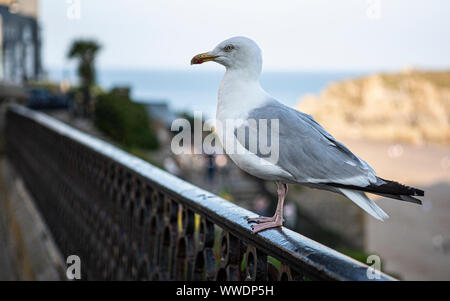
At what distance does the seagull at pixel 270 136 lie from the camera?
1.60 m

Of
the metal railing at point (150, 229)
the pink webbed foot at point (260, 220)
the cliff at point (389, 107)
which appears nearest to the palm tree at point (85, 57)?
the metal railing at point (150, 229)

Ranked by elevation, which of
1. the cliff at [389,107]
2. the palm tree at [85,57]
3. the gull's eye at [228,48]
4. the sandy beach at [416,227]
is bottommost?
the sandy beach at [416,227]

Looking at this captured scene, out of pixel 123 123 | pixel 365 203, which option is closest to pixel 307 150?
pixel 365 203

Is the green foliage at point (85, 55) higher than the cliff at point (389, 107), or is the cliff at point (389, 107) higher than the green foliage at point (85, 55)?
the green foliage at point (85, 55)

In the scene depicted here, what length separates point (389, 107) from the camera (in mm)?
93812

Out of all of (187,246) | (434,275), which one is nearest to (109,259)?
(187,246)

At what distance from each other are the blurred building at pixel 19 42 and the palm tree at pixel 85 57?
11058mm

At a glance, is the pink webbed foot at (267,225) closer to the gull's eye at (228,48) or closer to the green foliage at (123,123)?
the gull's eye at (228,48)

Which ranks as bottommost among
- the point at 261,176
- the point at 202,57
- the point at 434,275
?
the point at 434,275

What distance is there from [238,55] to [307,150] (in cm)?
42

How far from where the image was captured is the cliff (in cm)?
8231
